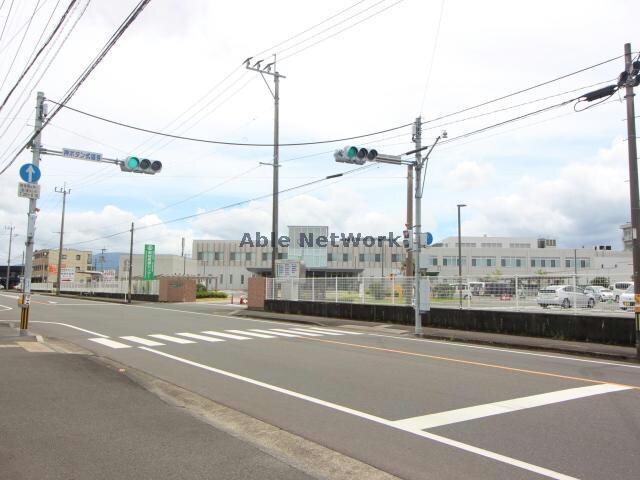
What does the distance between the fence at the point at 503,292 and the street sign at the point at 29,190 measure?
1427 centimetres

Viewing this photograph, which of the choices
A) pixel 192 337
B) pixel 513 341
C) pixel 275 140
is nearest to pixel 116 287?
pixel 275 140

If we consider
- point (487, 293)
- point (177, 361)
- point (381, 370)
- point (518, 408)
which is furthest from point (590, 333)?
point (177, 361)

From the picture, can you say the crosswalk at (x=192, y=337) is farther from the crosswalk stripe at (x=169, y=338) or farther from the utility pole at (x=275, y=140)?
the utility pole at (x=275, y=140)

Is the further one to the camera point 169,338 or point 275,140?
point 275,140

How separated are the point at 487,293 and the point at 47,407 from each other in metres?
15.7

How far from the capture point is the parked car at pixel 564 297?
16.7 m

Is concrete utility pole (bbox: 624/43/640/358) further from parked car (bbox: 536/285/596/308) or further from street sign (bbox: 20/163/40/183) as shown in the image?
street sign (bbox: 20/163/40/183)

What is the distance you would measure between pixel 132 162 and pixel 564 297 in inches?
557

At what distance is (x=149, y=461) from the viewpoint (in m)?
5.23

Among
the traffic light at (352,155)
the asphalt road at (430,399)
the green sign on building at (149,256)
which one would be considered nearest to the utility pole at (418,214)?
the traffic light at (352,155)

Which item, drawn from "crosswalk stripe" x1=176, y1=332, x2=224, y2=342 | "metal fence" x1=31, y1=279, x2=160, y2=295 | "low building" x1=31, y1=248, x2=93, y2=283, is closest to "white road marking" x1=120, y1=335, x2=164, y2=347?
"crosswalk stripe" x1=176, y1=332, x2=224, y2=342

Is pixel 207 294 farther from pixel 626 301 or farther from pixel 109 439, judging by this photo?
pixel 109 439

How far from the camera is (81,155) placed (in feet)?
57.2

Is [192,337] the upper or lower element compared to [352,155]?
lower
